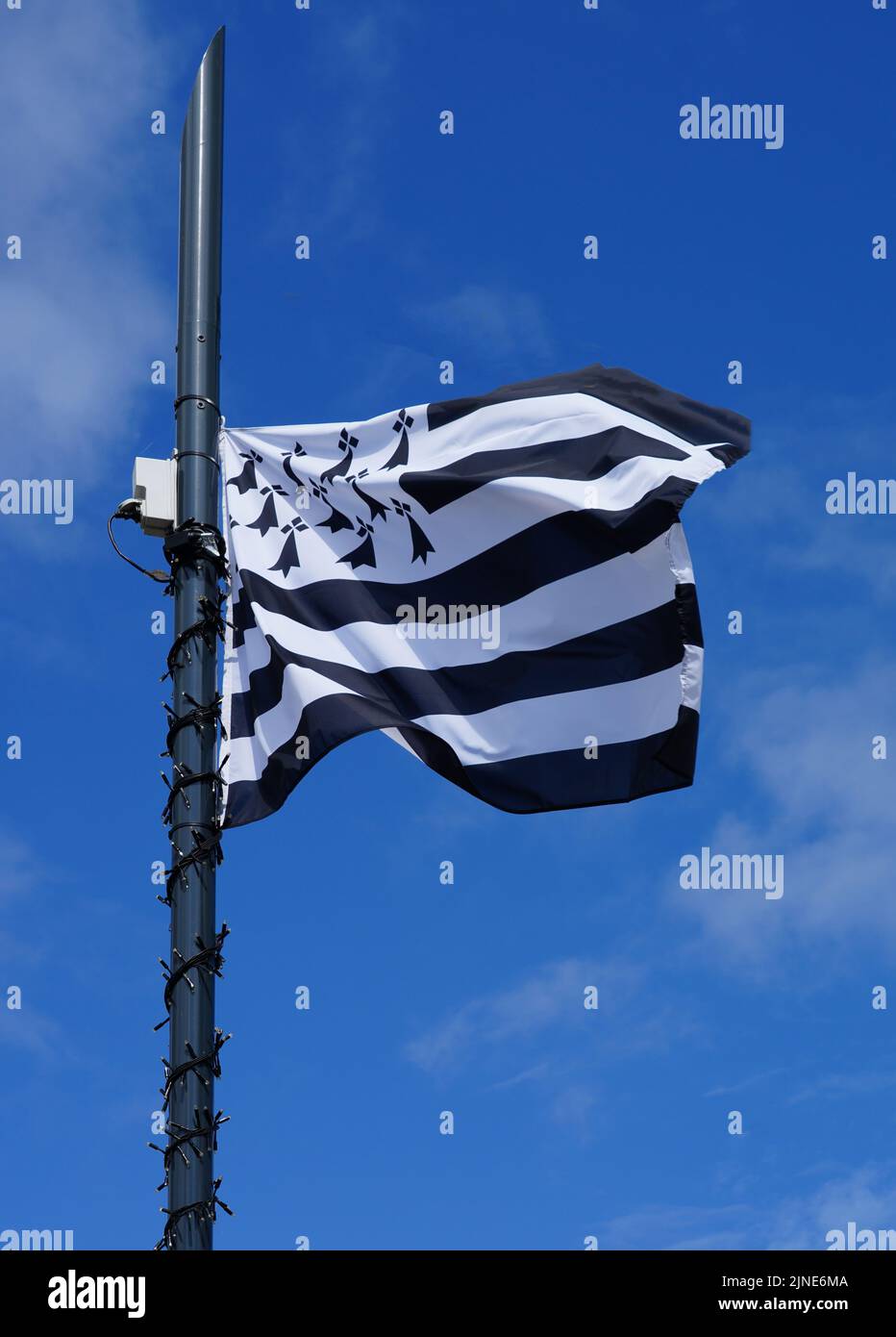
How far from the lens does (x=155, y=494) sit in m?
11.2

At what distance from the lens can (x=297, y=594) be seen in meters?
12.5

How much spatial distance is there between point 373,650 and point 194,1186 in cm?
405

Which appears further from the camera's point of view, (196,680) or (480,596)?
(480,596)

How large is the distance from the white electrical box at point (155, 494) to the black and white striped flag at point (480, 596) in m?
1.08

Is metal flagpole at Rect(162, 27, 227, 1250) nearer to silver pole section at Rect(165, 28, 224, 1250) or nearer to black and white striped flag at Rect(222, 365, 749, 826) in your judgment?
silver pole section at Rect(165, 28, 224, 1250)

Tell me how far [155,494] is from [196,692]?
127 centimetres

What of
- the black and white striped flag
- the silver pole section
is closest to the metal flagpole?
the silver pole section

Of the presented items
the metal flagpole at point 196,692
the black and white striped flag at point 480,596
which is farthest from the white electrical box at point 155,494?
the black and white striped flag at point 480,596

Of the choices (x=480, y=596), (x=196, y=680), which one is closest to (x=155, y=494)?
(x=196, y=680)

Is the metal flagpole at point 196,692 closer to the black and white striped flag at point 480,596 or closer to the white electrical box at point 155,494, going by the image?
the white electrical box at point 155,494

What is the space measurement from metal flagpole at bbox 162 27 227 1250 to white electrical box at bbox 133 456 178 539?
6cm

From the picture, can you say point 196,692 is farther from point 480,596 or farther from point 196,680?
point 480,596
